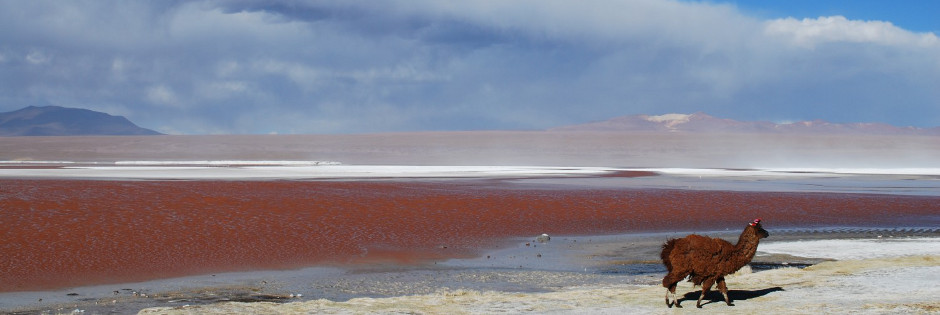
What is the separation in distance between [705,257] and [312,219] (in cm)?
1306

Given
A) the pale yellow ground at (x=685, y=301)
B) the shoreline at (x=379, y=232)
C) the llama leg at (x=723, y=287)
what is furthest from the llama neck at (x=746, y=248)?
the shoreline at (x=379, y=232)

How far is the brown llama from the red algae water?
6.33 metres

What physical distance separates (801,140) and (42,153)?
72526 millimetres

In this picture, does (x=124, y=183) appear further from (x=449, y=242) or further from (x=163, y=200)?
(x=449, y=242)

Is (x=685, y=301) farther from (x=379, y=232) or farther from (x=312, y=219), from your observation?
(x=312, y=219)

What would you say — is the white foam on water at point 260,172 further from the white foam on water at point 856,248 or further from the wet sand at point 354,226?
the white foam on water at point 856,248

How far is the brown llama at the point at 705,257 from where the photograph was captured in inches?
368

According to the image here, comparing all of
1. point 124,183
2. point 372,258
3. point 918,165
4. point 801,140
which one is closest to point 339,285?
point 372,258

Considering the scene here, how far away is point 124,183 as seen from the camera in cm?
3372

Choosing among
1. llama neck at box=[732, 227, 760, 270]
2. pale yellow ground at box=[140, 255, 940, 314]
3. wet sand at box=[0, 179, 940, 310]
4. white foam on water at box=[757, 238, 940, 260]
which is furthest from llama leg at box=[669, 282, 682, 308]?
white foam on water at box=[757, 238, 940, 260]

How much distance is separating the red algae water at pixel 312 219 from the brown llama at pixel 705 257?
6330 mm

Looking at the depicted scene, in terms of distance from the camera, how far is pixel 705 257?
9.38m

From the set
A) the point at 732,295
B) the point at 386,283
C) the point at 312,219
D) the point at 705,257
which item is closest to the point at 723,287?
the point at 705,257

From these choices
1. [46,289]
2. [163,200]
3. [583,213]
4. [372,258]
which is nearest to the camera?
[46,289]
